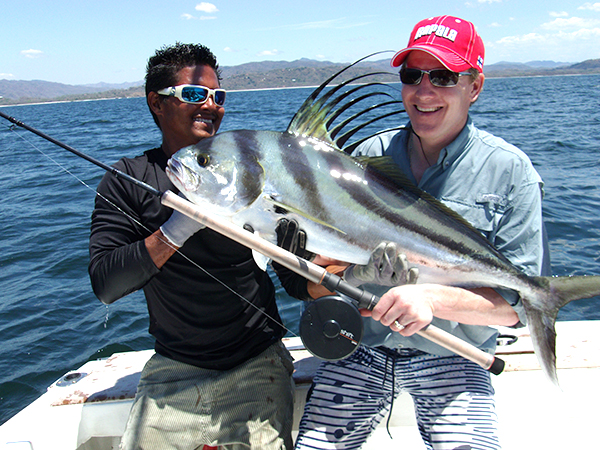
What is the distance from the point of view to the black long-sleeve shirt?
2.36 metres

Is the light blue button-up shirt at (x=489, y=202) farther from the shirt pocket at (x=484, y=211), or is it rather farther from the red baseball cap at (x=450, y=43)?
the red baseball cap at (x=450, y=43)

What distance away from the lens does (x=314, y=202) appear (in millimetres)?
2027

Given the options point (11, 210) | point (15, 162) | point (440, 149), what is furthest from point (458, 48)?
point (15, 162)

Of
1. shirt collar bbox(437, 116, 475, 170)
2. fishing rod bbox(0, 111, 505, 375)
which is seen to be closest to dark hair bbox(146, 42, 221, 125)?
fishing rod bbox(0, 111, 505, 375)

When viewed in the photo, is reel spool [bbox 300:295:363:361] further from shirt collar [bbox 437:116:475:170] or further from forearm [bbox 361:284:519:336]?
shirt collar [bbox 437:116:475:170]

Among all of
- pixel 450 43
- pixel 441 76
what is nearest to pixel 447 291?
pixel 441 76

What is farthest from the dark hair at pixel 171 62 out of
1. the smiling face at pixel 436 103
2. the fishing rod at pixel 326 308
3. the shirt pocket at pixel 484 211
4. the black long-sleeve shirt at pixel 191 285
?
the shirt pocket at pixel 484 211

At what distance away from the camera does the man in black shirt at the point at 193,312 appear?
229 centimetres

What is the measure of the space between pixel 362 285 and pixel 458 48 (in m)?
1.38

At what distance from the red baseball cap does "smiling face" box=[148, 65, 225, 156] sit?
1.10 m

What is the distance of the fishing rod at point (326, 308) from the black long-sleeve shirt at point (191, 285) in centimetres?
24

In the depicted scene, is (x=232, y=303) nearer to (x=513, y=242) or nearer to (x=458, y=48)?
(x=513, y=242)

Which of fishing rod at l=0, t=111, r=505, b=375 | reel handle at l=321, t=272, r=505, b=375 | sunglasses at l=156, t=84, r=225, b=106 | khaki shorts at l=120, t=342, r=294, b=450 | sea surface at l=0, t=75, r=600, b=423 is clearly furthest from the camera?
sea surface at l=0, t=75, r=600, b=423

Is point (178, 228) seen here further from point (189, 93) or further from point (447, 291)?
point (447, 291)
